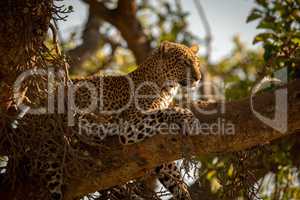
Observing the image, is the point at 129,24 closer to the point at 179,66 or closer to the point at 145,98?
the point at 179,66

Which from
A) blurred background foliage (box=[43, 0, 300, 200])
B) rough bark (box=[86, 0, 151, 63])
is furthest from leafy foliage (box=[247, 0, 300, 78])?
rough bark (box=[86, 0, 151, 63])

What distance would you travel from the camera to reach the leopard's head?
7.79 m

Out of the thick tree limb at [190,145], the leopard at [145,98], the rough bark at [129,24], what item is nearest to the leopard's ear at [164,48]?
the leopard at [145,98]

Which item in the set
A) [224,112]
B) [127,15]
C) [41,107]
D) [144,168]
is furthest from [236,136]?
[127,15]

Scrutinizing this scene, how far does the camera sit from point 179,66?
782 centimetres

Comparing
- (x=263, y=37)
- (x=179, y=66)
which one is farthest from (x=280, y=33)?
(x=179, y=66)

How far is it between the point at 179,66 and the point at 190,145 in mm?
2373

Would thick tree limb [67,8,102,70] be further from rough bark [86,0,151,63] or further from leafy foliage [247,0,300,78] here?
leafy foliage [247,0,300,78]

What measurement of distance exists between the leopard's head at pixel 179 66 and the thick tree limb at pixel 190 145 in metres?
1.76

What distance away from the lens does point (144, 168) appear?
231 inches

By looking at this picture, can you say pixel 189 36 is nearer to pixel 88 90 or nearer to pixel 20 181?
pixel 88 90

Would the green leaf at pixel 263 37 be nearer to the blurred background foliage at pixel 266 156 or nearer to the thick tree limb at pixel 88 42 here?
the blurred background foliage at pixel 266 156

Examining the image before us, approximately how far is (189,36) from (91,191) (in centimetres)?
585

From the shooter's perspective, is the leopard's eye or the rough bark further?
the rough bark
